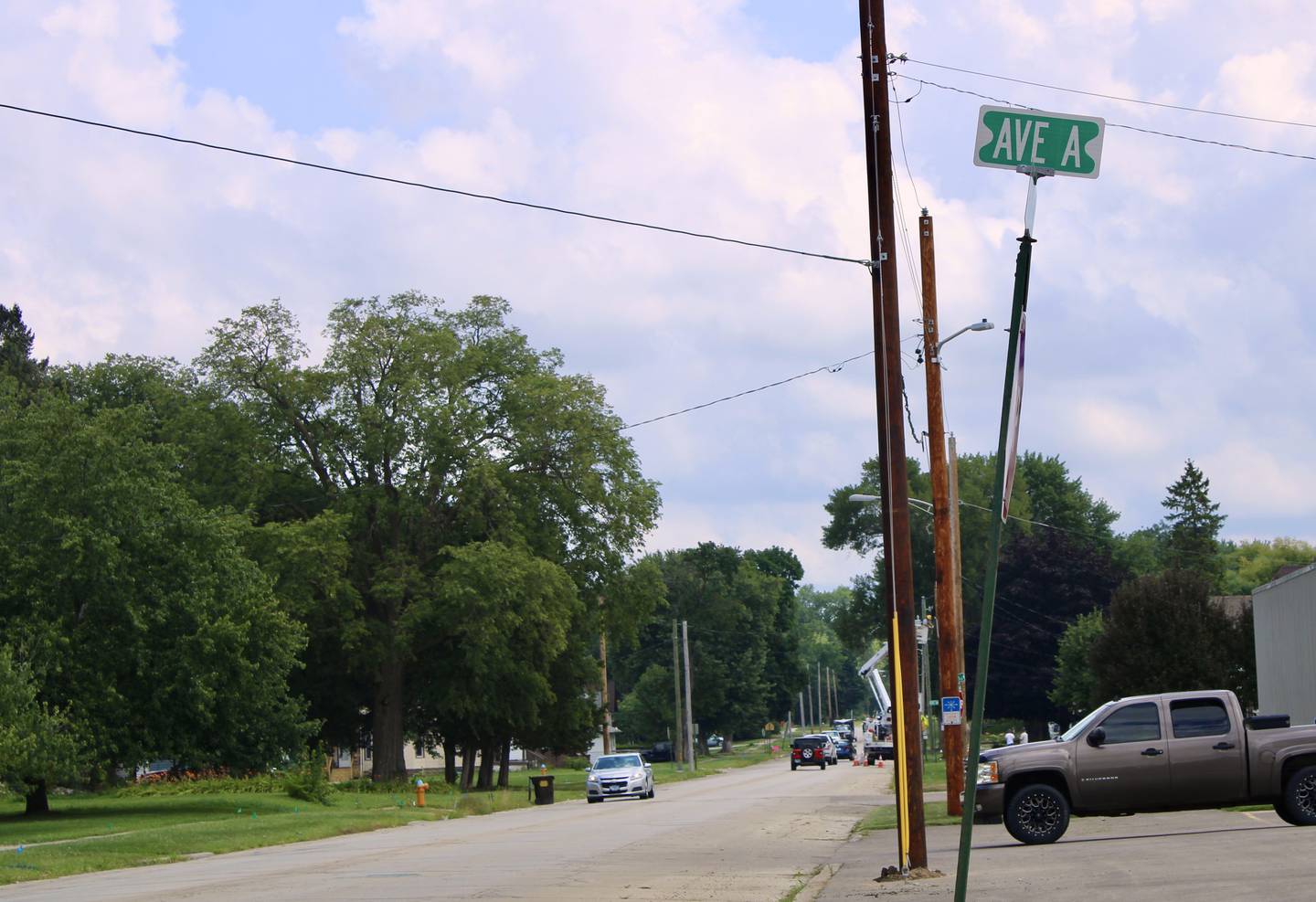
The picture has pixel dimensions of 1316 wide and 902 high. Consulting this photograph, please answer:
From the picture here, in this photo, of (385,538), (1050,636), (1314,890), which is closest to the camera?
(1314,890)

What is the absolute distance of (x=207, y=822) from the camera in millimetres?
33969

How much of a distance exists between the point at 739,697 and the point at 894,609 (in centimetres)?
9916

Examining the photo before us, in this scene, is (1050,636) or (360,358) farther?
(1050,636)

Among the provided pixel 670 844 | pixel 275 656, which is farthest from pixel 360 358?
pixel 670 844

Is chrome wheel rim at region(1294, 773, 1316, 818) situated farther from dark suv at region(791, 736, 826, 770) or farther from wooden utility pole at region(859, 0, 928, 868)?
dark suv at region(791, 736, 826, 770)

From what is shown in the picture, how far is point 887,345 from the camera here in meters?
18.1

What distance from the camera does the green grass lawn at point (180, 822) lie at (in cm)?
2540

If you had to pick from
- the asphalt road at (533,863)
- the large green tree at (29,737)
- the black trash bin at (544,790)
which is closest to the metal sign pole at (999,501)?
the asphalt road at (533,863)

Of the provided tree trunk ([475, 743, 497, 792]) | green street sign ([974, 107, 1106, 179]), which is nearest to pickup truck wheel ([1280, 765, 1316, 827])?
green street sign ([974, 107, 1106, 179])

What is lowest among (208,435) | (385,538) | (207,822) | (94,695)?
(207,822)

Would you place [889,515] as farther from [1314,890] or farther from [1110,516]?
[1110,516]

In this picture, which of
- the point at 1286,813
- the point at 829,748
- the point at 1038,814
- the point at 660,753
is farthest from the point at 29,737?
the point at 660,753

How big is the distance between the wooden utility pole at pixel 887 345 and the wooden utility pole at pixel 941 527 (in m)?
7.85

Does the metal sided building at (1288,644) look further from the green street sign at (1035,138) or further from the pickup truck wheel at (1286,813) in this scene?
the green street sign at (1035,138)
